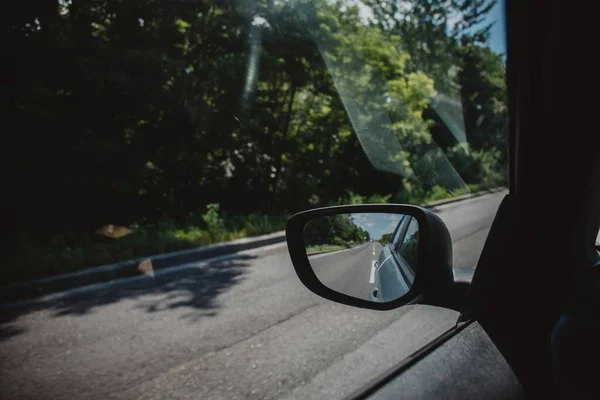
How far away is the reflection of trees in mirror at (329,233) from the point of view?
1.37 m

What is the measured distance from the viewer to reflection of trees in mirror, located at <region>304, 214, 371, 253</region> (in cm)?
137

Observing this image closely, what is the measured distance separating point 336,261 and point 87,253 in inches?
255

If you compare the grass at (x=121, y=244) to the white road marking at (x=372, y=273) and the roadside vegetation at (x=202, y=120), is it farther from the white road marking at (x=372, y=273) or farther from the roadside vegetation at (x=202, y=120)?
the white road marking at (x=372, y=273)

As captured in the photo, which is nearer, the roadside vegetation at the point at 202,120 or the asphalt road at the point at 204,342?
the asphalt road at the point at 204,342

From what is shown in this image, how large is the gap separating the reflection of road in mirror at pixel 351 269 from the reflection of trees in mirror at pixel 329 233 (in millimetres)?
34

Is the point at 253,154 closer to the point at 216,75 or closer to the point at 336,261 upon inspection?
the point at 216,75

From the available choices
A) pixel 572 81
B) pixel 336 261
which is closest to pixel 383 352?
pixel 336 261

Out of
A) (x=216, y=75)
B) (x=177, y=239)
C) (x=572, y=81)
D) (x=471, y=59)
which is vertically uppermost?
(x=216, y=75)

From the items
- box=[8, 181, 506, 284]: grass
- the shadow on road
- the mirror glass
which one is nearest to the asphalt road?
the shadow on road

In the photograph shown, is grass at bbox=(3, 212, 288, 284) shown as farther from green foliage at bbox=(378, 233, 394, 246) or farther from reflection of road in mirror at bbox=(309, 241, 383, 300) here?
green foliage at bbox=(378, 233, 394, 246)

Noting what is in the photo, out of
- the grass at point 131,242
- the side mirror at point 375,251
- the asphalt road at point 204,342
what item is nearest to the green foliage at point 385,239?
the side mirror at point 375,251

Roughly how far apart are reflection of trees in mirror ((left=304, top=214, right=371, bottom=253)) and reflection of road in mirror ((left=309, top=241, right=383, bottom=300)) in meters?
0.03

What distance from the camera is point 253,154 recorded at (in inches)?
499

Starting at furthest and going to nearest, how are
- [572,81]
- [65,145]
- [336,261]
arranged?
[65,145] < [336,261] < [572,81]
